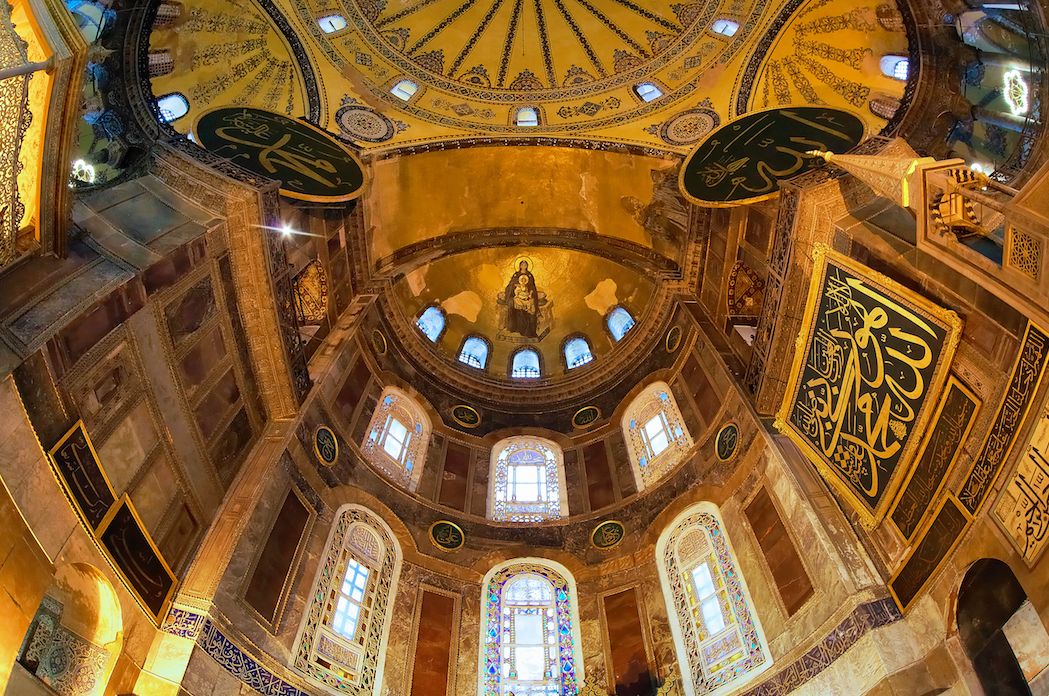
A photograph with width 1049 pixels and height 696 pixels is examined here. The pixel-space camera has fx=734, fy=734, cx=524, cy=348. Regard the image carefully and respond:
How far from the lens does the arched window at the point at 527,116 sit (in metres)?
16.4

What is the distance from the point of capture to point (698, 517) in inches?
424

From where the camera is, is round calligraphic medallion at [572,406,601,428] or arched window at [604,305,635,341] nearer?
round calligraphic medallion at [572,406,601,428]

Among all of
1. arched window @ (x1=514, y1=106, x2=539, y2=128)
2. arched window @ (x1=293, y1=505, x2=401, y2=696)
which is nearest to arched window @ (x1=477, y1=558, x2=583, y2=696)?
arched window @ (x1=293, y1=505, x2=401, y2=696)

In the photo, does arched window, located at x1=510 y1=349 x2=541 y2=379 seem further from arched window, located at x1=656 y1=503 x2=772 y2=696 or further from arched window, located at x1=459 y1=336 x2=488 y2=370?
arched window, located at x1=656 y1=503 x2=772 y2=696

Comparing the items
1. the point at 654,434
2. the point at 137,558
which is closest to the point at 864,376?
the point at 654,434

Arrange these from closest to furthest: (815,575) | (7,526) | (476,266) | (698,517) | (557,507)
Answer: (7,526) < (815,575) < (698,517) < (557,507) < (476,266)

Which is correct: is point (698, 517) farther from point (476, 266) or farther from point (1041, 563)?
point (476, 266)

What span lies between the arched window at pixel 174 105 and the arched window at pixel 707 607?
1116cm

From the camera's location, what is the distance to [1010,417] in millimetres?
6652

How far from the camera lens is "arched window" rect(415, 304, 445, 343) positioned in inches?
639

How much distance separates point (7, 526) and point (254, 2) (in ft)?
38.9

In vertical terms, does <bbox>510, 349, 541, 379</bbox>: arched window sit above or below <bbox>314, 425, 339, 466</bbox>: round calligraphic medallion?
above

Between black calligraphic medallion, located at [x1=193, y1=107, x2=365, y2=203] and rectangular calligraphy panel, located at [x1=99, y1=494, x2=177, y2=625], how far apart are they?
5317 mm

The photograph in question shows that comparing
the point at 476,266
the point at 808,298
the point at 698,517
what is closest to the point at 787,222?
the point at 808,298
